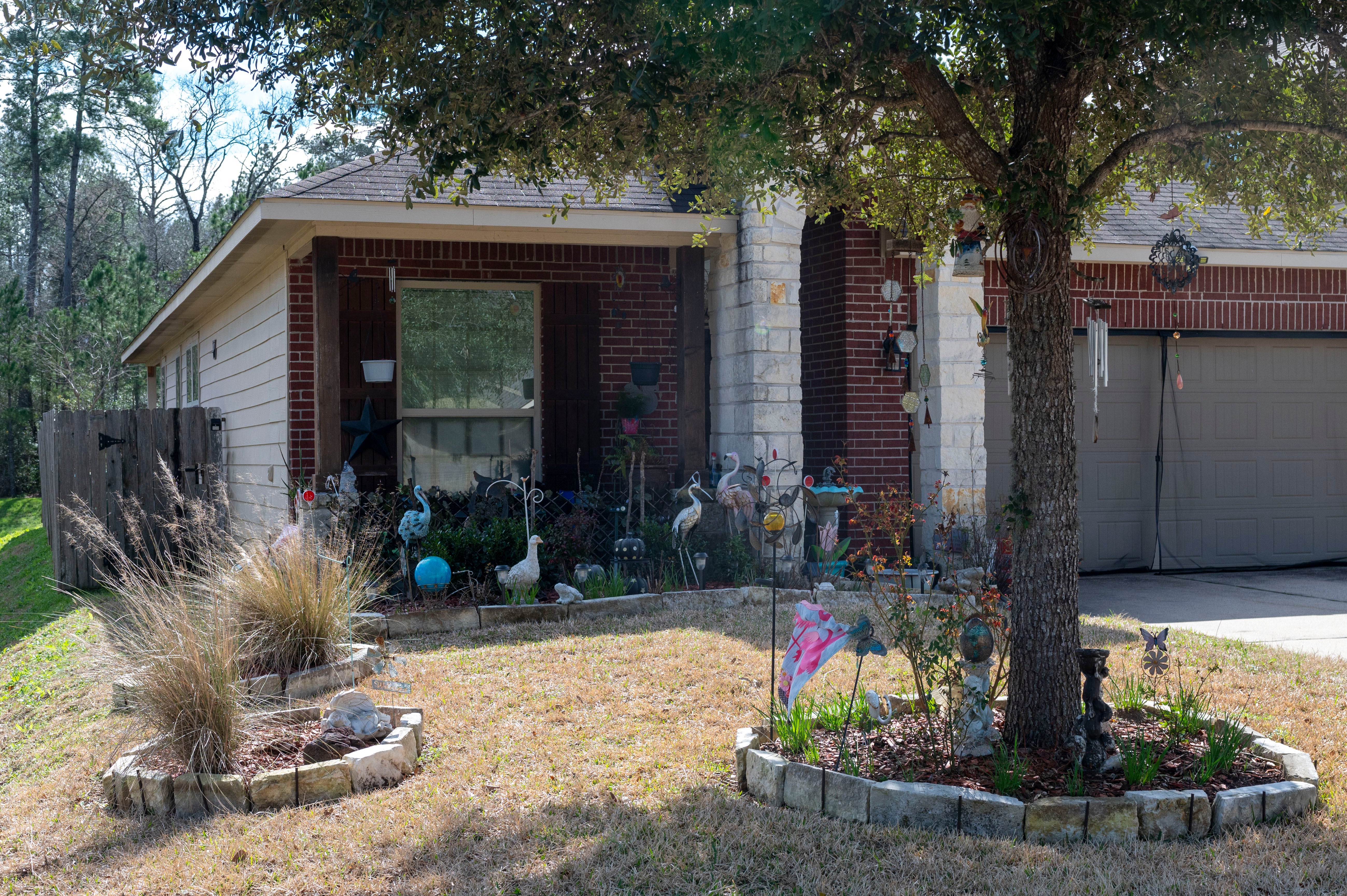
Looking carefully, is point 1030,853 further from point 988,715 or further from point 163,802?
point 163,802

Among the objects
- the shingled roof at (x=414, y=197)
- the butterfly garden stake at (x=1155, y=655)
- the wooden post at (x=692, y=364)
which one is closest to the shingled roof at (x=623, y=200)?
the shingled roof at (x=414, y=197)

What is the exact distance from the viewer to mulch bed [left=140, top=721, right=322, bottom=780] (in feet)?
15.1

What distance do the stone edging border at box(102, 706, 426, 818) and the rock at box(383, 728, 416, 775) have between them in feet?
0.05

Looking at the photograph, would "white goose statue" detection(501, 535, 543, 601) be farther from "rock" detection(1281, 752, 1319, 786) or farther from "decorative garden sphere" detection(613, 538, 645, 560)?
"rock" detection(1281, 752, 1319, 786)

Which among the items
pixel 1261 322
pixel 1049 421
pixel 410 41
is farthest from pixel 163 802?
pixel 1261 322

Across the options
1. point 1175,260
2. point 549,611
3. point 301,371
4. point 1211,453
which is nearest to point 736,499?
point 549,611

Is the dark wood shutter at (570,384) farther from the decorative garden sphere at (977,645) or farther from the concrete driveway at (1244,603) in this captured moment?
the decorative garden sphere at (977,645)

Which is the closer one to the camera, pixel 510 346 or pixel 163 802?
pixel 163 802

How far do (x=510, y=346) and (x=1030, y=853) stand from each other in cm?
731

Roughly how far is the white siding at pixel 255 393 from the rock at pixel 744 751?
466 cm

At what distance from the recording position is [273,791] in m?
4.45

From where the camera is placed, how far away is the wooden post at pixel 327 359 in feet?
29.1

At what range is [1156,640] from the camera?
482 cm

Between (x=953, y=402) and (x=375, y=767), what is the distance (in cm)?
649
